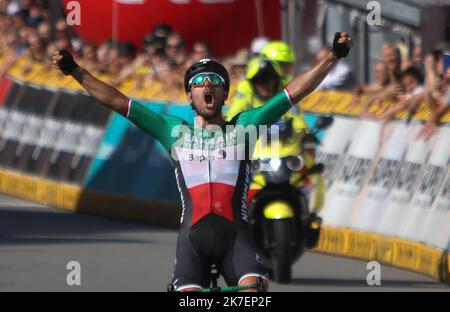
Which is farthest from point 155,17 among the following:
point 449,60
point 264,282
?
point 264,282

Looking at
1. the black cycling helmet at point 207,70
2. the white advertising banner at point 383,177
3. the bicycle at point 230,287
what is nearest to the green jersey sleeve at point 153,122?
the black cycling helmet at point 207,70

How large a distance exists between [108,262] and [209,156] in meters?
6.82

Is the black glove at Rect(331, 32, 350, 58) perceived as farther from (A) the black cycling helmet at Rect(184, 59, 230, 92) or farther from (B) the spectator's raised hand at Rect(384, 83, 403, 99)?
(B) the spectator's raised hand at Rect(384, 83, 403, 99)

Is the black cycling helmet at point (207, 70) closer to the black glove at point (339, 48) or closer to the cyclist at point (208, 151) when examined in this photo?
the cyclist at point (208, 151)

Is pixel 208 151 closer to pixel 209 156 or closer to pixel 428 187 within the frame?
pixel 209 156

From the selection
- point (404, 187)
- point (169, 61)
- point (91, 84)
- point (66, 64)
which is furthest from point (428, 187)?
point (66, 64)

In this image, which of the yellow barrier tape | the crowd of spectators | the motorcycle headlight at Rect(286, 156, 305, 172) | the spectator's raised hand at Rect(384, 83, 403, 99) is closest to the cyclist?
the motorcycle headlight at Rect(286, 156, 305, 172)

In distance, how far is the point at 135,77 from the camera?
75.0 feet

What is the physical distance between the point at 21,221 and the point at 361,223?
4.60 m

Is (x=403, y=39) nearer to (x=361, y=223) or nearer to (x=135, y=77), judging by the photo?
(x=135, y=77)

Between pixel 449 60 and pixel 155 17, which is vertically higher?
pixel 155 17

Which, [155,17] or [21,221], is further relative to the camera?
[155,17]

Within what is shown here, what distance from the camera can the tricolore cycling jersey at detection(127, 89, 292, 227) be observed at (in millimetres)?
10164

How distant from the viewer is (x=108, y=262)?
55.4 feet
